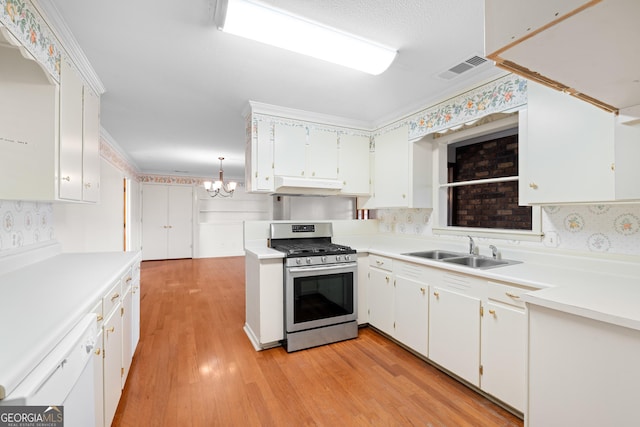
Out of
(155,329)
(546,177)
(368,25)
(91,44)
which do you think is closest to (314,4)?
(368,25)

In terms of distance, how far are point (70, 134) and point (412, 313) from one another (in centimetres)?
278

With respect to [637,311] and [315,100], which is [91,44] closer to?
[315,100]

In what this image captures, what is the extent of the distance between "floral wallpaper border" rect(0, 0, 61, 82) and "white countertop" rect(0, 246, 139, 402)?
112 centimetres

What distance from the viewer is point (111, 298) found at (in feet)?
5.01

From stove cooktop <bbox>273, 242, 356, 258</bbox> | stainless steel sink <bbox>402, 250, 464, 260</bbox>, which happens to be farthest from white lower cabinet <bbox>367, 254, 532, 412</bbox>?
stove cooktop <bbox>273, 242, 356, 258</bbox>

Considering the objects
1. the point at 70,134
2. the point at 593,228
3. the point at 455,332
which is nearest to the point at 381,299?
the point at 455,332

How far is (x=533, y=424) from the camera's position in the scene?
1300 mm

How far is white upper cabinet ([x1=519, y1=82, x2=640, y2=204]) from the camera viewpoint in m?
1.38

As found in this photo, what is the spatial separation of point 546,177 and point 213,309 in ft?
11.9

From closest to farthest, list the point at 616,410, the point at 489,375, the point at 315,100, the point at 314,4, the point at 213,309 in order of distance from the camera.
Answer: the point at 616,410 < the point at 314,4 < the point at 489,375 < the point at 315,100 < the point at 213,309

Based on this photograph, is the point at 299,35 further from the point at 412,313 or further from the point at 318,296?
the point at 412,313

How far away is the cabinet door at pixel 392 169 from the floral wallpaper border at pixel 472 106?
6.7 inches

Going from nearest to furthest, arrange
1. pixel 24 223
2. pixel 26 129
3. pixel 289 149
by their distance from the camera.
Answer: pixel 26 129 → pixel 24 223 → pixel 289 149

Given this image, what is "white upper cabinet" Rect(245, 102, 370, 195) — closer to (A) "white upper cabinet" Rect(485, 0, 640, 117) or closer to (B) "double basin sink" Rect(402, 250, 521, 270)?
(B) "double basin sink" Rect(402, 250, 521, 270)
